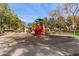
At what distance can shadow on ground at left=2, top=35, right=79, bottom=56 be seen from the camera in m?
2.89

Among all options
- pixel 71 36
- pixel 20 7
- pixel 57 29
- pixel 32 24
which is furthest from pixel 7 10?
pixel 71 36

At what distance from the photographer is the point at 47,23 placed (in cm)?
293

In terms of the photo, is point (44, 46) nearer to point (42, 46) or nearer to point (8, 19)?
point (42, 46)

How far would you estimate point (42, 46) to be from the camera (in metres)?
2.93

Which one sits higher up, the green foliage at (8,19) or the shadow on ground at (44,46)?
the green foliage at (8,19)

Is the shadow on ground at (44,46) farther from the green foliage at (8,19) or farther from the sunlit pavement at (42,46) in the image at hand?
the green foliage at (8,19)

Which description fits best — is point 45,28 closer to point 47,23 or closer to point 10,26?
point 47,23

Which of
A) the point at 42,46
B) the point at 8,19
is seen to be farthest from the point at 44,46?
the point at 8,19

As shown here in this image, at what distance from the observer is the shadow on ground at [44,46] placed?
2.89m

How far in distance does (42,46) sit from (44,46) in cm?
2

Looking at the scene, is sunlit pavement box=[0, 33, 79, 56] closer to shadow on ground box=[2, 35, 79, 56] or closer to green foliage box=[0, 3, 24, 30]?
shadow on ground box=[2, 35, 79, 56]

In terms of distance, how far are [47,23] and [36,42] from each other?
26cm

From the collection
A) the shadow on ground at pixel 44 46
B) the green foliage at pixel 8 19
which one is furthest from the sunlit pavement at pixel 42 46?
the green foliage at pixel 8 19

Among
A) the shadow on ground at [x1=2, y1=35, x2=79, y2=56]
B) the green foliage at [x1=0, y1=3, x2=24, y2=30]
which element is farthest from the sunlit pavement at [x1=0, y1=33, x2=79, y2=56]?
the green foliage at [x1=0, y1=3, x2=24, y2=30]
